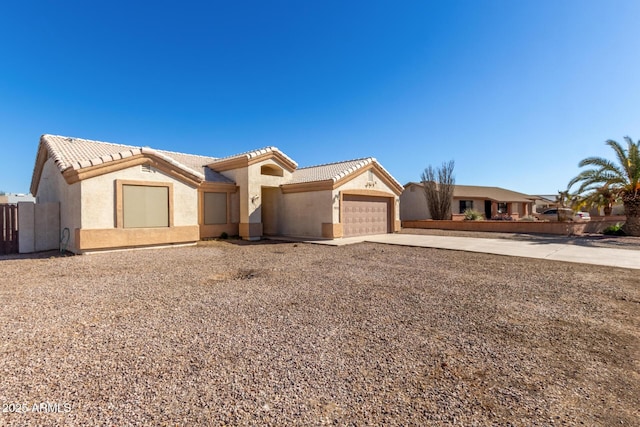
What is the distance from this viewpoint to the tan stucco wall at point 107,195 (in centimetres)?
1210

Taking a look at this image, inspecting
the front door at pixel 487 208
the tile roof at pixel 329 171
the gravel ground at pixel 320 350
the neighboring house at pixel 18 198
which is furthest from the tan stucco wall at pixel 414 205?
the neighboring house at pixel 18 198

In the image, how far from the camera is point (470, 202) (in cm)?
3644

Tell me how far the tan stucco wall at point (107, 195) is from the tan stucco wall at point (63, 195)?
37 centimetres

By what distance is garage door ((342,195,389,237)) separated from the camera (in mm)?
18658

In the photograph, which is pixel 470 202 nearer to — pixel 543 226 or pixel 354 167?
pixel 543 226

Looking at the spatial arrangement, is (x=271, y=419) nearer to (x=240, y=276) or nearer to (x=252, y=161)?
(x=240, y=276)

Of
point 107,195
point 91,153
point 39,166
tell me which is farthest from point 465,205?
point 39,166

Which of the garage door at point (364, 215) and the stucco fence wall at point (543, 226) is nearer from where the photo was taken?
the garage door at point (364, 215)

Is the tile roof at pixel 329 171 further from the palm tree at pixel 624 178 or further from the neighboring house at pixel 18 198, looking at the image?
the neighboring house at pixel 18 198

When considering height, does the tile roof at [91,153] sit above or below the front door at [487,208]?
above

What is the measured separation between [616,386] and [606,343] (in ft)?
4.51

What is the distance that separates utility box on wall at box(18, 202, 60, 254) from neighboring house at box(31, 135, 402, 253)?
63 cm

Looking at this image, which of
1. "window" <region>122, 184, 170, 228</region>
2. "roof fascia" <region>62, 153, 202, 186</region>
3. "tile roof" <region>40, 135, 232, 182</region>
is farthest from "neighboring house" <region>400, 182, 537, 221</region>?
"window" <region>122, 184, 170, 228</region>

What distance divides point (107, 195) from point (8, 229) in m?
5.09
